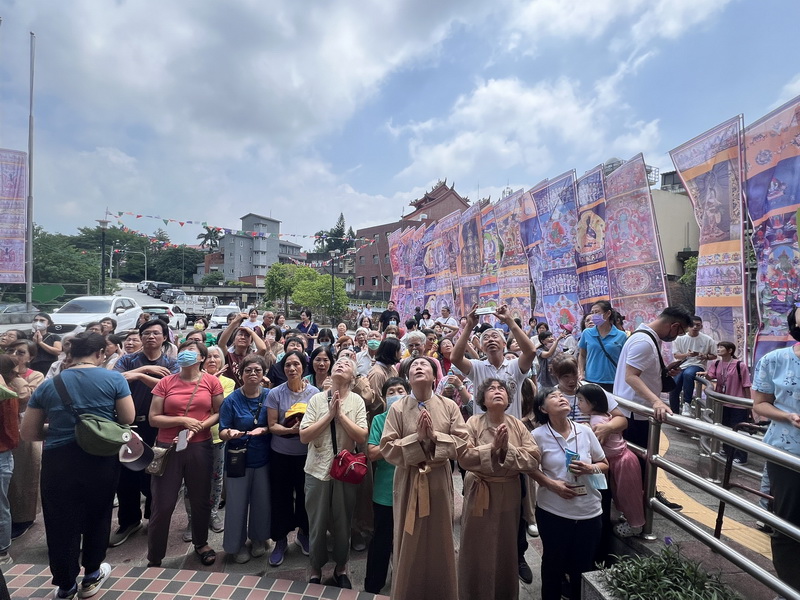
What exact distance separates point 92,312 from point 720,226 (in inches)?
643

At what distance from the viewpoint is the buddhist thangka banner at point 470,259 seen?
13.7 m

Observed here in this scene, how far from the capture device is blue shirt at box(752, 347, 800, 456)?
2.45 metres

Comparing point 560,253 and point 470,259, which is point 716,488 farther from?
point 470,259

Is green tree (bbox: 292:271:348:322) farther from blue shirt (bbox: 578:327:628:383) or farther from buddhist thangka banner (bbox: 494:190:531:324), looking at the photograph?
blue shirt (bbox: 578:327:628:383)

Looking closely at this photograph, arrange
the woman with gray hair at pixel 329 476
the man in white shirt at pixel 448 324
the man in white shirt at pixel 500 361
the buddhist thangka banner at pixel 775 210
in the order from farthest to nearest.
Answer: the man in white shirt at pixel 448 324
the buddhist thangka banner at pixel 775 210
the man in white shirt at pixel 500 361
the woman with gray hair at pixel 329 476

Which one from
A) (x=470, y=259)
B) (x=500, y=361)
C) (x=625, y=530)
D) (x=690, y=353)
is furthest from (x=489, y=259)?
(x=625, y=530)

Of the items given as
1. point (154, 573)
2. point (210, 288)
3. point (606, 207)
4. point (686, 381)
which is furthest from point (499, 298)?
point (210, 288)

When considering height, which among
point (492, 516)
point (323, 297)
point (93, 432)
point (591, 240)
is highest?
point (591, 240)

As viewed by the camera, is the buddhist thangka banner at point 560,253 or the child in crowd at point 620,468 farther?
the buddhist thangka banner at point 560,253

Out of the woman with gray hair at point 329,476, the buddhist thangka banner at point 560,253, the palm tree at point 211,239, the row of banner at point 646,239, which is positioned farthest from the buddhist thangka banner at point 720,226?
the palm tree at point 211,239

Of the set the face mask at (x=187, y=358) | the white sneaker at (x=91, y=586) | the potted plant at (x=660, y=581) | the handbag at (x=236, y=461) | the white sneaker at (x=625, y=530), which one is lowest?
the white sneaker at (x=91, y=586)

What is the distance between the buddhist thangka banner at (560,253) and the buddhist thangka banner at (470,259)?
10.6 feet

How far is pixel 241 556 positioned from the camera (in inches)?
134

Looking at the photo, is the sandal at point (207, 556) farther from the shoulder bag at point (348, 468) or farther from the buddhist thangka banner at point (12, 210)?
the buddhist thangka banner at point (12, 210)
